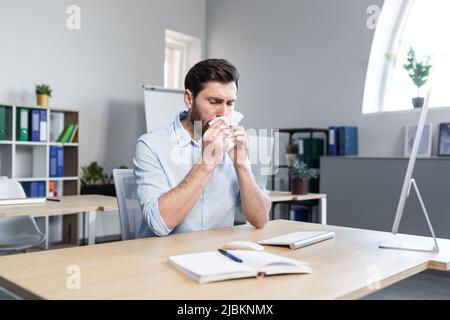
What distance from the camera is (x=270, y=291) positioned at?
92 cm

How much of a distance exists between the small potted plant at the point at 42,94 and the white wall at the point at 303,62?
8.46 ft

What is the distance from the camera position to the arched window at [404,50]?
4.58 m

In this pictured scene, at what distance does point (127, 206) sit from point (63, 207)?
114 centimetres

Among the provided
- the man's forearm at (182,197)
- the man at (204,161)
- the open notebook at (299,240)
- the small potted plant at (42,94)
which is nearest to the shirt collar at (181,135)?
the man at (204,161)

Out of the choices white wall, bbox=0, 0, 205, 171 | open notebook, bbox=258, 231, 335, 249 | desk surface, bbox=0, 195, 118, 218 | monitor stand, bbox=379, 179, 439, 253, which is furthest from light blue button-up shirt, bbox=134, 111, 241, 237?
white wall, bbox=0, 0, 205, 171

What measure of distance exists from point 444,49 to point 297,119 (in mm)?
1736

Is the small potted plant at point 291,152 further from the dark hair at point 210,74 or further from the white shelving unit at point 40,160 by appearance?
the dark hair at point 210,74

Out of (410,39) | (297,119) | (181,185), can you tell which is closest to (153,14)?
(297,119)

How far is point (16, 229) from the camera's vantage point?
3.13m

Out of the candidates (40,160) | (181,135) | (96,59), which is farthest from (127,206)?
(96,59)

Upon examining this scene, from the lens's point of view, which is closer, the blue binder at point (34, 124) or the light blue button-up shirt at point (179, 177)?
the light blue button-up shirt at point (179, 177)

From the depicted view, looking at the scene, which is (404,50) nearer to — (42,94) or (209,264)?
(42,94)

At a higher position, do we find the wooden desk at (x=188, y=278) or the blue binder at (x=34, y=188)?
the wooden desk at (x=188, y=278)
